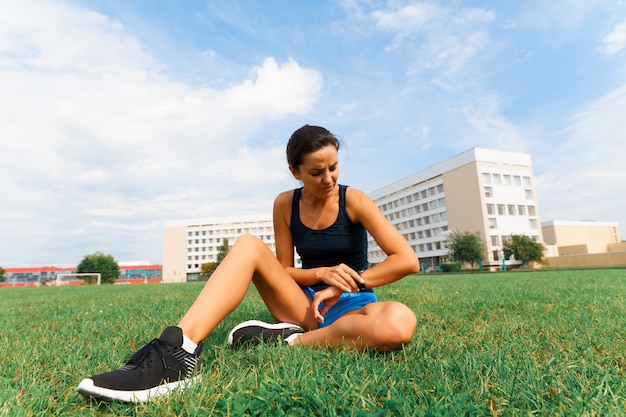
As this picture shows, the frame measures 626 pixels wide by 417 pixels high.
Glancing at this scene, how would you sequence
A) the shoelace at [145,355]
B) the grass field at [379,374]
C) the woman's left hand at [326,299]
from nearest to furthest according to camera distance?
1. the grass field at [379,374]
2. the shoelace at [145,355]
3. the woman's left hand at [326,299]

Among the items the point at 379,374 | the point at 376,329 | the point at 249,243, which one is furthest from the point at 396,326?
the point at 249,243

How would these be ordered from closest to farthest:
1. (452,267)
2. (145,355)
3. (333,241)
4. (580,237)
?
1. (145,355)
2. (333,241)
3. (452,267)
4. (580,237)

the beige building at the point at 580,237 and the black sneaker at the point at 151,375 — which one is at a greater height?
the beige building at the point at 580,237

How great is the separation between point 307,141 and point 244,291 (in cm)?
108

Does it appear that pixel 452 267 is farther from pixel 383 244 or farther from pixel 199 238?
pixel 199 238

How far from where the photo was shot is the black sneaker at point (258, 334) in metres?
2.46

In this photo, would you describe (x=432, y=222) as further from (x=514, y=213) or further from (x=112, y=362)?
(x=112, y=362)

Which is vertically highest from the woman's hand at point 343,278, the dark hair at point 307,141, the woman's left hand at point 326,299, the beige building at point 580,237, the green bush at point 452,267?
the beige building at point 580,237

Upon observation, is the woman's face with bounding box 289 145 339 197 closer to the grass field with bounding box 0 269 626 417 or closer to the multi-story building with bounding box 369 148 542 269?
the grass field with bounding box 0 269 626 417

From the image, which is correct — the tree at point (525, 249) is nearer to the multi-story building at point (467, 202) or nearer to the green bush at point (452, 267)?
the multi-story building at point (467, 202)

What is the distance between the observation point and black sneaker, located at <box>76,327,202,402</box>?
5.11 feet

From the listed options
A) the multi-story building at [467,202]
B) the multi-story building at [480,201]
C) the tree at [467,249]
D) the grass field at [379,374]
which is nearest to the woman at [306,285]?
the grass field at [379,374]

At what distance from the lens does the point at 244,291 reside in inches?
91.7

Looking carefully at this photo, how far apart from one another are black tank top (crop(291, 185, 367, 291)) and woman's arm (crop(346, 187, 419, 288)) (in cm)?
9
